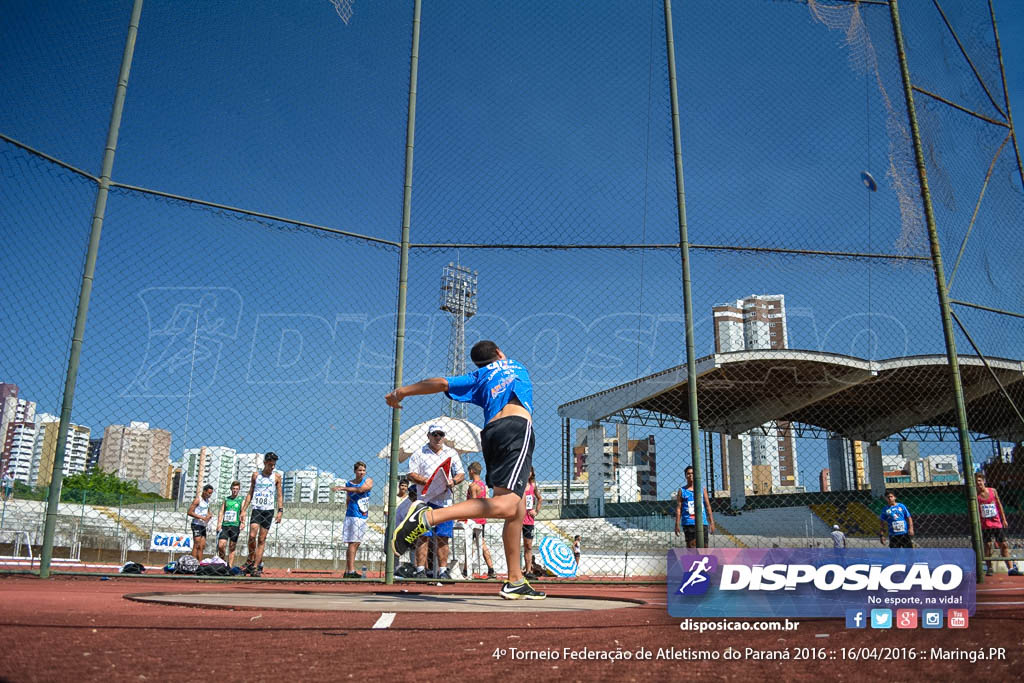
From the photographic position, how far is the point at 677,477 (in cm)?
752

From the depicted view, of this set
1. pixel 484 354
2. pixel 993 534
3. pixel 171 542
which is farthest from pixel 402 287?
pixel 171 542

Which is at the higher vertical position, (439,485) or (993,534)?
(439,485)

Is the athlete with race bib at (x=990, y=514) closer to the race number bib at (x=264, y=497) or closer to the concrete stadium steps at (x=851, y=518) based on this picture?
the race number bib at (x=264, y=497)

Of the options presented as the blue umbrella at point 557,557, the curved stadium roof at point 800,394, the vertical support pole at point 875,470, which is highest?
the curved stadium roof at point 800,394

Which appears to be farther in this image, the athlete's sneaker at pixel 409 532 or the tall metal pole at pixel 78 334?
the tall metal pole at pixel 78 334

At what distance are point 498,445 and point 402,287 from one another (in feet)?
10.4

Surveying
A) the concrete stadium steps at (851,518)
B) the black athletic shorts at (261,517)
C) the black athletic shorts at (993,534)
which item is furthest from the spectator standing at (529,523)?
the concrete stadium steps at (851,518)

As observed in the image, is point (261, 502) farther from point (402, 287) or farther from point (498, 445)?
point (498, 445)

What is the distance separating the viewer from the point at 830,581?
8.98ft

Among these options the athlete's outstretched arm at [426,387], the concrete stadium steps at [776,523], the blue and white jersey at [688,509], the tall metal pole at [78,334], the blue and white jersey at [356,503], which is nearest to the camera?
the athlete's outstretched arm at [426,387]

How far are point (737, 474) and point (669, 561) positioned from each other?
31753 mm

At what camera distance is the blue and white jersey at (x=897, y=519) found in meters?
11.6

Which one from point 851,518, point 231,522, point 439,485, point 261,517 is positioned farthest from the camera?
point 851,518

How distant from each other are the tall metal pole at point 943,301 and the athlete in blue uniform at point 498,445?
16.0 ft
